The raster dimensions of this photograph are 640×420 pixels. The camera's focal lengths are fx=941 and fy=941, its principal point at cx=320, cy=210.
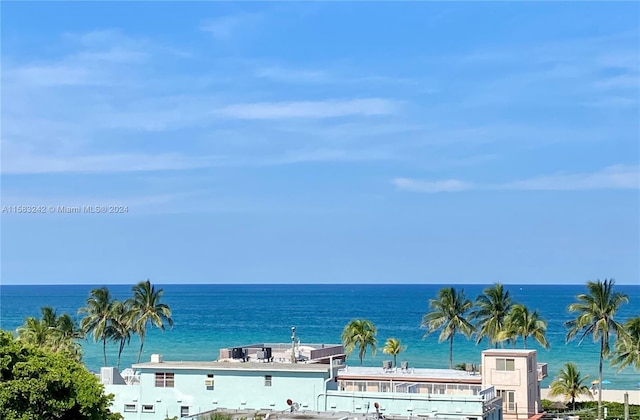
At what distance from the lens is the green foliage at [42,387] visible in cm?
4138

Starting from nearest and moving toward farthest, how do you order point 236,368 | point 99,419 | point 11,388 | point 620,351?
point 11,388
point 99,419
point 236,368
point 620,351

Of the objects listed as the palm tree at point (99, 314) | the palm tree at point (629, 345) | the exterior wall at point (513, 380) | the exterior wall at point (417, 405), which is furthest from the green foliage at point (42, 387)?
the palm tree at point (629, 345)

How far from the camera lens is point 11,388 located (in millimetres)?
41125

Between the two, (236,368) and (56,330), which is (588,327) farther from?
(56,330)

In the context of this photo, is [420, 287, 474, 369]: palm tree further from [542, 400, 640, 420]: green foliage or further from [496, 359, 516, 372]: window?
[496, 359, 516, 372]: window

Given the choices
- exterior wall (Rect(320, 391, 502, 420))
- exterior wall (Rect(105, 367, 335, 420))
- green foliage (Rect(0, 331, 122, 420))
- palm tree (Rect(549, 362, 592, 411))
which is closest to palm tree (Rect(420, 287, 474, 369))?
palm tree (Rect(549, 362, 592, 411))

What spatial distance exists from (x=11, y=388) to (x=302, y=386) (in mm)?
21374

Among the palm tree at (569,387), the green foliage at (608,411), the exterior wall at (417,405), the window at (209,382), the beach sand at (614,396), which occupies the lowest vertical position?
the beach sand at (614,396)

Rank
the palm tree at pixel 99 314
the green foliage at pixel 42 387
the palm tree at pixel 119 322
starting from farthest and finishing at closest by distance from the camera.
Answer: the palm tree at pixel 119 322 < the palm tree at pixel 99 314 < the green foliage at pixel 42 387

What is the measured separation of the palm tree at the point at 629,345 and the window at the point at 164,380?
132 ft

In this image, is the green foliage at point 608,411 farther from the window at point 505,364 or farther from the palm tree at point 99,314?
the palm tree at point 99,314

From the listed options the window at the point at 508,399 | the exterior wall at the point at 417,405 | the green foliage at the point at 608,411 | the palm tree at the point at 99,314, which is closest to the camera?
the exterior wall at the point at 417,405

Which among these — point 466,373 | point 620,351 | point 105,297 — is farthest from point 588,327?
point 105,297

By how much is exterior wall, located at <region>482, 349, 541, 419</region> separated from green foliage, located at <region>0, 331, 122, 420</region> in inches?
1215
